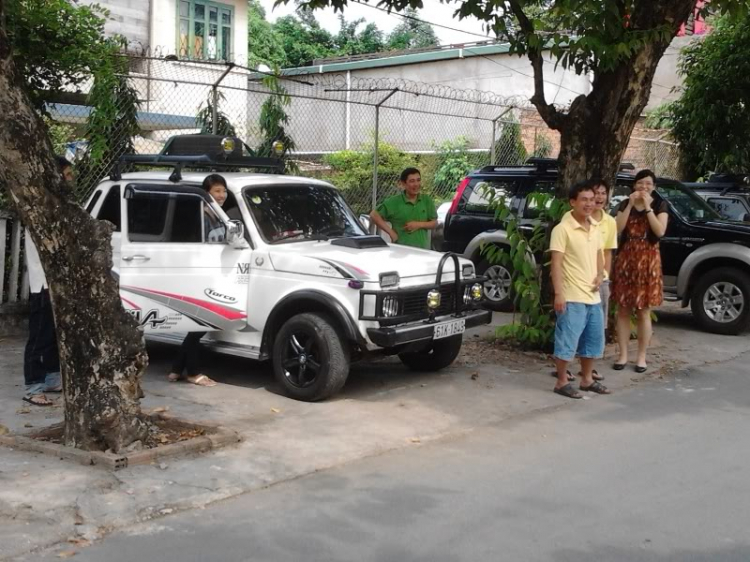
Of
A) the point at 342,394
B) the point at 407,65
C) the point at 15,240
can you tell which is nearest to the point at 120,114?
the point at 15,240

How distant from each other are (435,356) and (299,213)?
1.86 metres

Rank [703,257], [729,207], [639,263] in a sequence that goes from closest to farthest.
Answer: [639,263], [703,257], [729,207]

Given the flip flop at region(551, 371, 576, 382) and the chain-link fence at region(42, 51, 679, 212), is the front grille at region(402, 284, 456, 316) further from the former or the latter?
the chain-link fence at region(42, 51, 679, 212)

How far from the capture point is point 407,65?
96.8 feet

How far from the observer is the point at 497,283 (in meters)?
13.0

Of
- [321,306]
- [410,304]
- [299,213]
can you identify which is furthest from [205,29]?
[410,304]

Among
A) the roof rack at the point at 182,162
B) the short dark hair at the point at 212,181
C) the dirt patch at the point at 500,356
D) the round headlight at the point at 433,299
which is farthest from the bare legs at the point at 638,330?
the short dark hair at the point at 212,181

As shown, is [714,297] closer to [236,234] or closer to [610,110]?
[610,110]

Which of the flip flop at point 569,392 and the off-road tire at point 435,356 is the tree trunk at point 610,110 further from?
the flip flop at point 569,392

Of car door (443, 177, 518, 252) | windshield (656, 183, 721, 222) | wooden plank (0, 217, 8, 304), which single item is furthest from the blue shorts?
wooden plank (0, 217, 8, 304)

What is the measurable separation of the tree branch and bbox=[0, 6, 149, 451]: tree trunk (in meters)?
4.98

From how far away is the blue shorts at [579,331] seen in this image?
8.09 metres

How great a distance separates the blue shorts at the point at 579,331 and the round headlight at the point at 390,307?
4.76ft

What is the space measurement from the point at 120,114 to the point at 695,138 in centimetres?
1078
